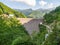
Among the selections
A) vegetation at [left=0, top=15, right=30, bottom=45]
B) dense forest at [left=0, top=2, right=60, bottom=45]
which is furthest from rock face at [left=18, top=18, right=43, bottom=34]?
vegetation at [left=0, top=15, right=30, bottom=45]

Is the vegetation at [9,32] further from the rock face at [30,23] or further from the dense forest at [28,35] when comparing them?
the rock face at [30,23]

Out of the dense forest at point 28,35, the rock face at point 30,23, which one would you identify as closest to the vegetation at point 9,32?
the dense forest at point 28,35

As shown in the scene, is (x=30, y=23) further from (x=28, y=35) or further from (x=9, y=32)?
(x=28, y=35)

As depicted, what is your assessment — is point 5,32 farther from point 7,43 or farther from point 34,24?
point 34,24

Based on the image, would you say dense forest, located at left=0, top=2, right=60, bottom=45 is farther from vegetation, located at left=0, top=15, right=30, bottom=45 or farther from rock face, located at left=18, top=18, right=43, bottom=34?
rock face, located at left=18, top=18, right=43, bottom=34

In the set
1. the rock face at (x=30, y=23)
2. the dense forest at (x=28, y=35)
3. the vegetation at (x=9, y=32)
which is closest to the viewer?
the dense forest at (x=28, y=35)

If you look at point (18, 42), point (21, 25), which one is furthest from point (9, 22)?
point (18, 42)

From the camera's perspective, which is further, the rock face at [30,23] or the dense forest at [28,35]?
the rock face at [30,23]

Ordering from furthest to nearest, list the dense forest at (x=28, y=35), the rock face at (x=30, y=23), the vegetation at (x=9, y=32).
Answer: the rock face at (x=30, y=23), the vegetation at (x=9, y=32), the dense forest at (x=28, y=35)

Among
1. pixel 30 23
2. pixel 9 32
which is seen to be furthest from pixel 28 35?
pixel 30 23

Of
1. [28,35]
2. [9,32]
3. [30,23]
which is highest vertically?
[30,23]

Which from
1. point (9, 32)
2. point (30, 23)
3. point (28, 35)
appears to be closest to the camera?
point (28, 35)
